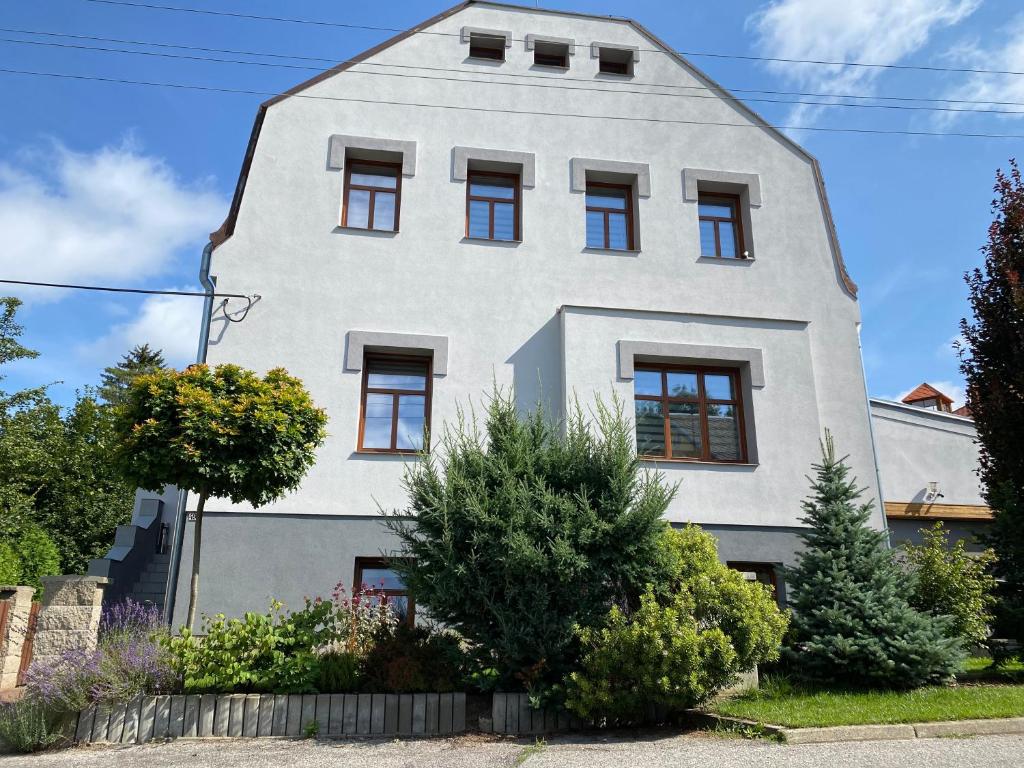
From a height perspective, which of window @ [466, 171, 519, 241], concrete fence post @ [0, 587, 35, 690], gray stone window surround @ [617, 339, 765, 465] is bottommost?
concrete fence post @ [0, 587, 35, 690]

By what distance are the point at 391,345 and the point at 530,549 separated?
18.6 feet

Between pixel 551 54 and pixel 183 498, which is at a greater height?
pixel 551 54

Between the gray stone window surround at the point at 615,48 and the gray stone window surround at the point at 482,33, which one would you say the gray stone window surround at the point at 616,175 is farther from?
the gray stone window surround at the point at 482,33

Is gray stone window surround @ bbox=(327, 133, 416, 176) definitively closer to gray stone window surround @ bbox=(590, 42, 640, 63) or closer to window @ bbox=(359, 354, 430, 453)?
window @ bbox=(359, 354, 430, 453)

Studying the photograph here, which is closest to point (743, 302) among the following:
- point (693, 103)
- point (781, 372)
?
point (781, 372)

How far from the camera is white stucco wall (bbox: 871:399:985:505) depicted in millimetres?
17406

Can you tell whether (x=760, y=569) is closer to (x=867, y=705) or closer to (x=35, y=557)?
(x=867, y=705)

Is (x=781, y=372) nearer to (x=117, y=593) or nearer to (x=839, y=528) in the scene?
(x=839, y=528)

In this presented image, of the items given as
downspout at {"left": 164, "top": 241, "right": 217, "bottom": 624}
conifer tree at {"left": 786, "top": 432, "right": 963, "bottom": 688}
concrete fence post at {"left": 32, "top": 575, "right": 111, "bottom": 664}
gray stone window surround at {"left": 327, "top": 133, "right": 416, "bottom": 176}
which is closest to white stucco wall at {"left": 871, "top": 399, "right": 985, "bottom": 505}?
conifer tree at {"left": 786, "top": 432, "right": 963, "bottom": 688}

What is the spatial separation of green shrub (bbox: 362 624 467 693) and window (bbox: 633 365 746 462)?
554cm

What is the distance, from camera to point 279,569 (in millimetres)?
11055

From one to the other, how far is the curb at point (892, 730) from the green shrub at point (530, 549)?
1844 millimetres

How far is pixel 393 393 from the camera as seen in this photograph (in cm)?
1244

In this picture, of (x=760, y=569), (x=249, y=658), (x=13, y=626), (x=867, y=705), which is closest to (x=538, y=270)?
(x=760, y=569)
